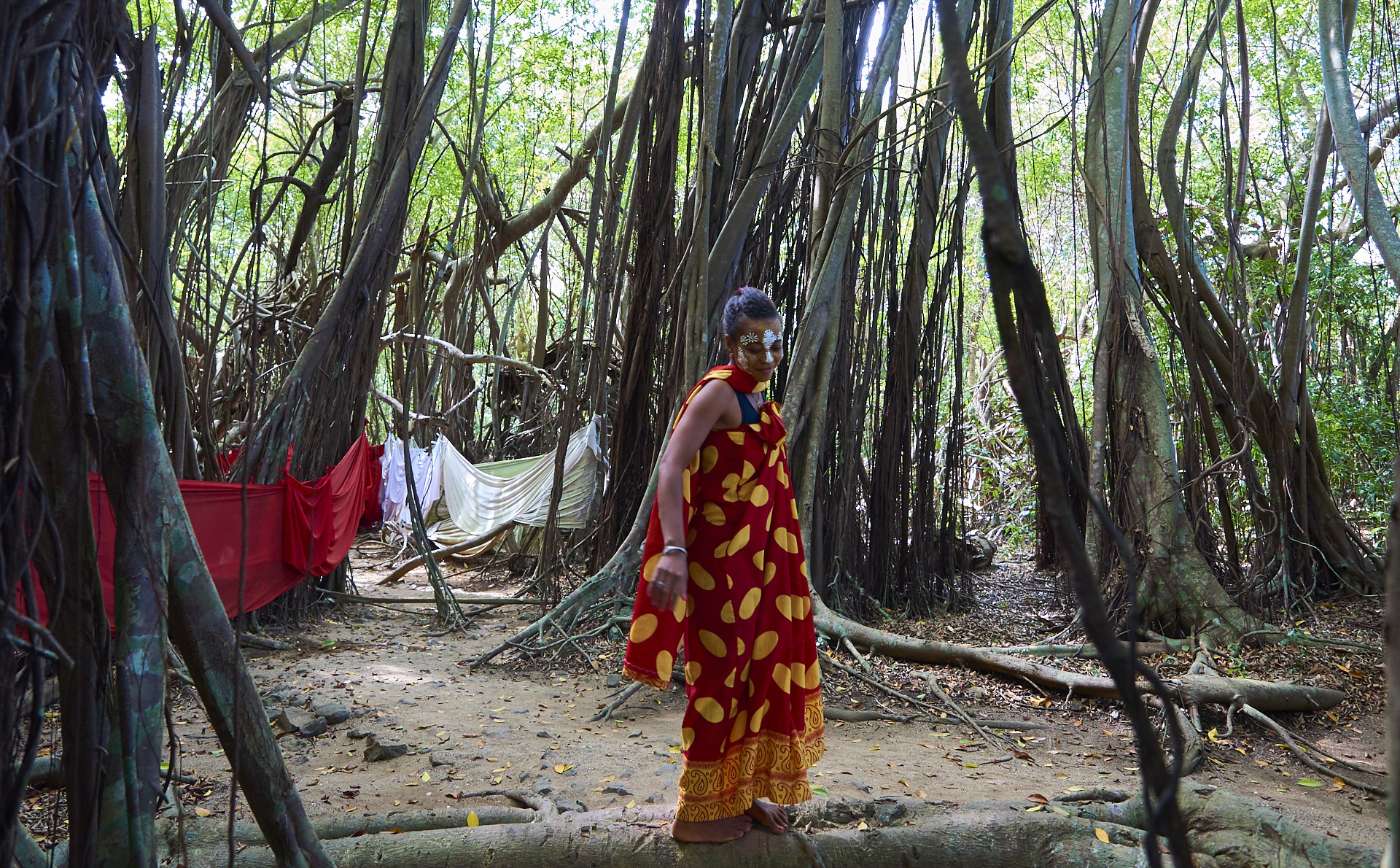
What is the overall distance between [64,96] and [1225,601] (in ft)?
12.8


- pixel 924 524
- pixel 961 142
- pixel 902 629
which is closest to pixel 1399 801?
pixel 902 629

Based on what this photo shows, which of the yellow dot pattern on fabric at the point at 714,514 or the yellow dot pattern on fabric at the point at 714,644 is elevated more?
the yellow dot pattern on fabric at the point at 714,514

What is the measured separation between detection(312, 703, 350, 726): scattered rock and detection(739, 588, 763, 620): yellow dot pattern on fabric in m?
1.78

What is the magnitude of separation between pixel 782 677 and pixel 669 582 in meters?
0.35

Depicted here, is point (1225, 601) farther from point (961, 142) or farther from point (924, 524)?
point (961, 142)

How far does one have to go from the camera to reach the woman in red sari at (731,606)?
1.86 meters

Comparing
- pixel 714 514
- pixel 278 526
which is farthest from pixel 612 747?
pixel 278 526

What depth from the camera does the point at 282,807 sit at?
4.21ft

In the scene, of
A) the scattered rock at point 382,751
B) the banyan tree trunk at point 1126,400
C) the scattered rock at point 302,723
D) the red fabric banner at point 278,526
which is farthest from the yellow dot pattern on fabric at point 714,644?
the banyan tree trunk at point 1126,400

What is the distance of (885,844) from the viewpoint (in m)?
1.78

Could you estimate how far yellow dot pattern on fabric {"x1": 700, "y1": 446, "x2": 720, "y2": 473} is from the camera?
195 centimetres

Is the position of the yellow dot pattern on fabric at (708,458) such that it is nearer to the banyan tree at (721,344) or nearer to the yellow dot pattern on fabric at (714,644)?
the yellow dot pattern on fabric at (714,644)

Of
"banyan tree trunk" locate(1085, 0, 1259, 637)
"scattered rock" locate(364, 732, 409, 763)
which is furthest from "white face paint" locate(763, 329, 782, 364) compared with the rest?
"banyan tree trunk" locate(1085, 0, 1259, 637)

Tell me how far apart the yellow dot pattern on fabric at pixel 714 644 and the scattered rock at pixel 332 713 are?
5.57 ft
